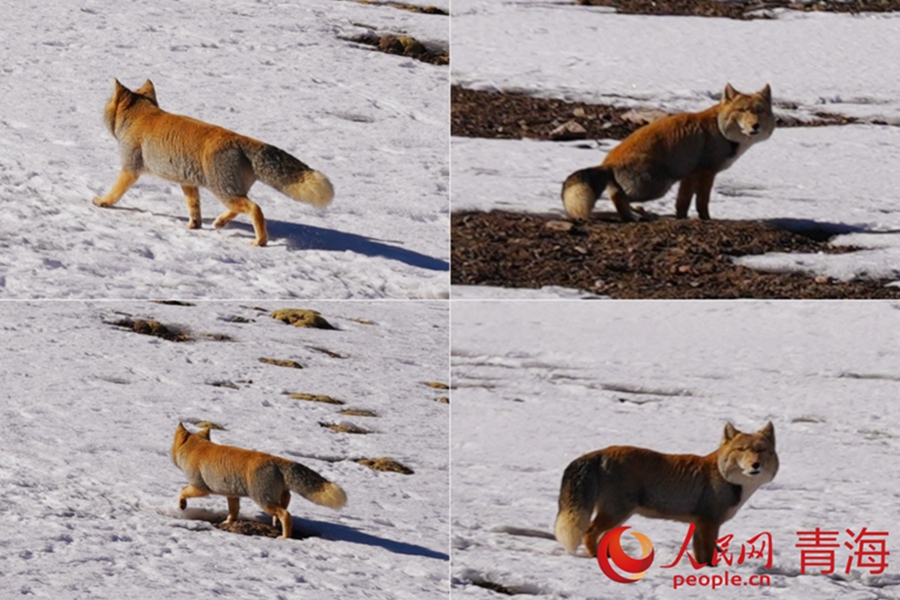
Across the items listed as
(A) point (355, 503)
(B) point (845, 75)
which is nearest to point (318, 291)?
(A) point (355, 503)

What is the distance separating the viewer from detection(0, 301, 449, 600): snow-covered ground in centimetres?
901

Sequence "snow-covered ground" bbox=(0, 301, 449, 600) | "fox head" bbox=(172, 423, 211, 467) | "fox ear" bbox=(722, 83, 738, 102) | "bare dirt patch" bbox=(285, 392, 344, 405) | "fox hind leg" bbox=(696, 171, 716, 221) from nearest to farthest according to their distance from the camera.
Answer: "snow-covered ground" bbox=(0, 301, 449, 600) < "fox head" bbox=(172, 423, 211, 467) < "fox hind leg" bbox=(696, 171, 716, 221) < "fox ear" bbox=(722, 83, 738, 102) < "bare dirt patch" bbox=(285, 392, 344, 405)

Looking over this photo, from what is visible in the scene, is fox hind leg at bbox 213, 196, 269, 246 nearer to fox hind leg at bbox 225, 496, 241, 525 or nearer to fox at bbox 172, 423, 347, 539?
fox at bbox 172, 423, 347, 539

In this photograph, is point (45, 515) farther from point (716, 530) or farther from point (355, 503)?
point (716, 530)

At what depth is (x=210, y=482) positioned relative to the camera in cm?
990

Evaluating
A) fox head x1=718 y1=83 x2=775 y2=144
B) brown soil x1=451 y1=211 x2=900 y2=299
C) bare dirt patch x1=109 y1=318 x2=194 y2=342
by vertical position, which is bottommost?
bare dirt patch x1=109 y1=318 x2=194 y2=342

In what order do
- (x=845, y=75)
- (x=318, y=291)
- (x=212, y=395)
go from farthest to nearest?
(x=845, y=75), (x=212, y=395), (x=318, y=291)

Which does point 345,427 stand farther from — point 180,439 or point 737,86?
point 737,86

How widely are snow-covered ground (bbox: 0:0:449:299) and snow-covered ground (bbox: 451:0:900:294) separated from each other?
57cm

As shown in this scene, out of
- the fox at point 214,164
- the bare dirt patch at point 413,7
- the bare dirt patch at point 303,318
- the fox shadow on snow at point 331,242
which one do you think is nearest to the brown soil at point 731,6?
the bare dirt patch at point 413,7

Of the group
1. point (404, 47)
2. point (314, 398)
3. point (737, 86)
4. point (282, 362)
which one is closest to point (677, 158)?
point (314, 398)

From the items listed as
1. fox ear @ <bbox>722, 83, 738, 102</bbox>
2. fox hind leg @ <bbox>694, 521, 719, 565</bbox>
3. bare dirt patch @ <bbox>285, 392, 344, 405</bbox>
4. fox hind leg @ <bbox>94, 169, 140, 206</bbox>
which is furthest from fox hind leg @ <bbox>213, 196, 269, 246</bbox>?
fox hind leg @ <bbox>694, 521, 719, 565</bbox>

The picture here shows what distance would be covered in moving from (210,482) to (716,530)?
3.10m

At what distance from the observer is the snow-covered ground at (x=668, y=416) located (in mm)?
9484
